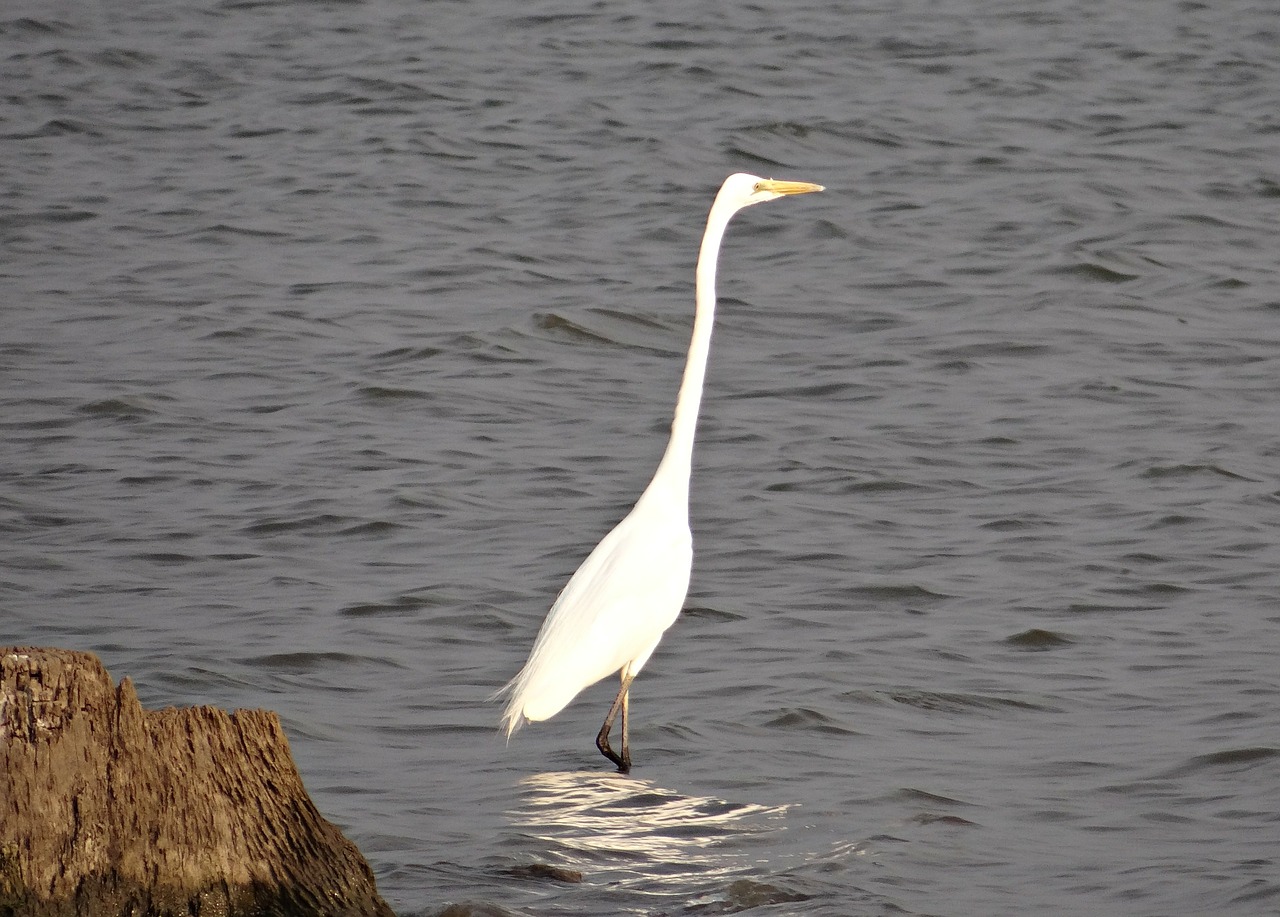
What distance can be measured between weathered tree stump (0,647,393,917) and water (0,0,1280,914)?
0.76m

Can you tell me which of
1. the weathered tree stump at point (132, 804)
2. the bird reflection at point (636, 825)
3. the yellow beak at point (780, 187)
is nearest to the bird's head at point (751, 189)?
the yellow beak at point (780, 187)

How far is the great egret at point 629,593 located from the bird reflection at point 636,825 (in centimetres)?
19

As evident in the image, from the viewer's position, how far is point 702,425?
8.52 m

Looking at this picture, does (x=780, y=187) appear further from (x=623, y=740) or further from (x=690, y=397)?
(x=623, y=740)

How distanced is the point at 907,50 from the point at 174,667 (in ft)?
36.7

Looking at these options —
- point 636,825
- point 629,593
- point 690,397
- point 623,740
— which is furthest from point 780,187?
point 636,825


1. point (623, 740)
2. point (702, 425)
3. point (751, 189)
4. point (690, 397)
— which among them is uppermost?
point (751, 189)

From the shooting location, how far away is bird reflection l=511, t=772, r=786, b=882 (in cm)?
418

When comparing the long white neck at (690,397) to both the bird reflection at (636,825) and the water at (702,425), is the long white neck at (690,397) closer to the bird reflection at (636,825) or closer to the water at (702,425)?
the water at (702,425)

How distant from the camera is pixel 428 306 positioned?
1037cm

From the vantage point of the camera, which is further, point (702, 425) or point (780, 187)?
point (702, 425)

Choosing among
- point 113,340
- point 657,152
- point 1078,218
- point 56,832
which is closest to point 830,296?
point 1078,218

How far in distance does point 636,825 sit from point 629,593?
81cm

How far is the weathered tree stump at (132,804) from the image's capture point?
9.59 ft
